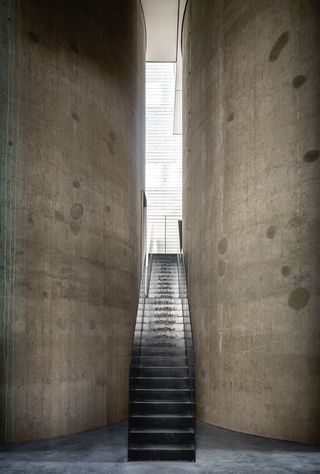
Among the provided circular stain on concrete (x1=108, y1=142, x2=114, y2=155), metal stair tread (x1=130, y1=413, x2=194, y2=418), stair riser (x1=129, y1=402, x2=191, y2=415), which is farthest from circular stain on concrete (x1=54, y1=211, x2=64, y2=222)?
metal stair tread (x1=130, y1=413, x2=194, y2=418)

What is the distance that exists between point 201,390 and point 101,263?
3.01 metres

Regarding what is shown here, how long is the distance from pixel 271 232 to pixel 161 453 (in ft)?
11.9

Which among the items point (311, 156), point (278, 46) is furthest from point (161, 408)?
point (278, 46)

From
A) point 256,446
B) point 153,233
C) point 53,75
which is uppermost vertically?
point 53,75

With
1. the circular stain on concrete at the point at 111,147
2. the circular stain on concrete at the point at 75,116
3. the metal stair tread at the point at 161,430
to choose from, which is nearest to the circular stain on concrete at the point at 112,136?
the circular stain on concrete at the point at 111,147

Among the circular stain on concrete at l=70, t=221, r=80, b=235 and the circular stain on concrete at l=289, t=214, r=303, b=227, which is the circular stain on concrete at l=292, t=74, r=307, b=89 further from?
the circular stain on concrete at l=70, t=221, r=80, b=235

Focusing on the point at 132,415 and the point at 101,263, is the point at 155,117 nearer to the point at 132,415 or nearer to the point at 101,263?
the point at 101,263

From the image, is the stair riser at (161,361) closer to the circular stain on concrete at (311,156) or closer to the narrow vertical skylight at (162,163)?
the circular stain on concrete at (311,156)

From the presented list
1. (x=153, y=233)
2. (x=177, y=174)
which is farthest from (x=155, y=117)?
(x=153, y=233)

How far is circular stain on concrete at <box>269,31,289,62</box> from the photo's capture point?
7172mm

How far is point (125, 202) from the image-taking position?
30.6 ft

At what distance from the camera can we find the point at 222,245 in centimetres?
802

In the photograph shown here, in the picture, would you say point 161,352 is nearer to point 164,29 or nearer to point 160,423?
point 160,423

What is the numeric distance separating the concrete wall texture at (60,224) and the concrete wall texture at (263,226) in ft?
6.27
